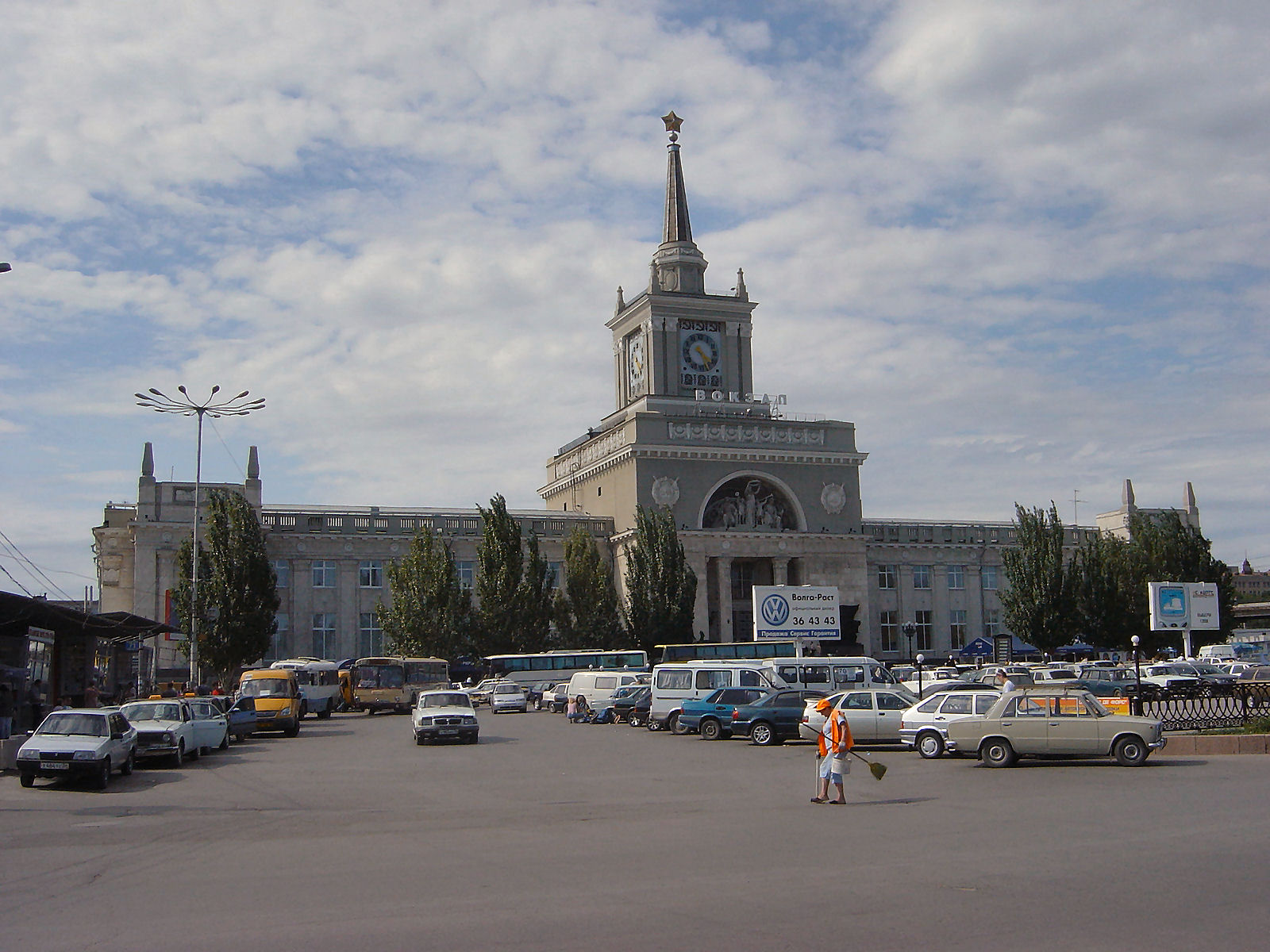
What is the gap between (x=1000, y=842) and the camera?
41.7 feet

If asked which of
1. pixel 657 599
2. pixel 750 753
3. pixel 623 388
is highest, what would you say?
pixel 623 388

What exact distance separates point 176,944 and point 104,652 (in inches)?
1585

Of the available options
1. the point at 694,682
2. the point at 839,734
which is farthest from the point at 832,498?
the point at 839,734

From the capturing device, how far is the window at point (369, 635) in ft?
220

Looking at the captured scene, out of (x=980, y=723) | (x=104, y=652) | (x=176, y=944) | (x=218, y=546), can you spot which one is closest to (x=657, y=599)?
(x=218, y=546)

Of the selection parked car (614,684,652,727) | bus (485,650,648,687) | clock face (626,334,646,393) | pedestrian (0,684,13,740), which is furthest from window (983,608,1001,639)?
pedestrian (0,684,13,740)

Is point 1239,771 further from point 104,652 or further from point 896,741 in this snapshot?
point 104,652

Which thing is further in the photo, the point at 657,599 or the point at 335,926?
the point at 657,599

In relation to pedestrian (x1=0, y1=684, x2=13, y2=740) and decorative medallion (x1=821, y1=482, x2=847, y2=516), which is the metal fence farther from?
decorative medallion (x1=821, y1=482, x2=847, y2=516)

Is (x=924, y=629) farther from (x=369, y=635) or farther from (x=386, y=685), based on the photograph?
(x=386, y=685)

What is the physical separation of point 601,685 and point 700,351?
38908mm

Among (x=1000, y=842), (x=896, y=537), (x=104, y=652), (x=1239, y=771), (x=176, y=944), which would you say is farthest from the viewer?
(x=896, y=537)

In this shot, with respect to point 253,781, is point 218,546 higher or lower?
higher

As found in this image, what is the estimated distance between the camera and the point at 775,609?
45.3m
